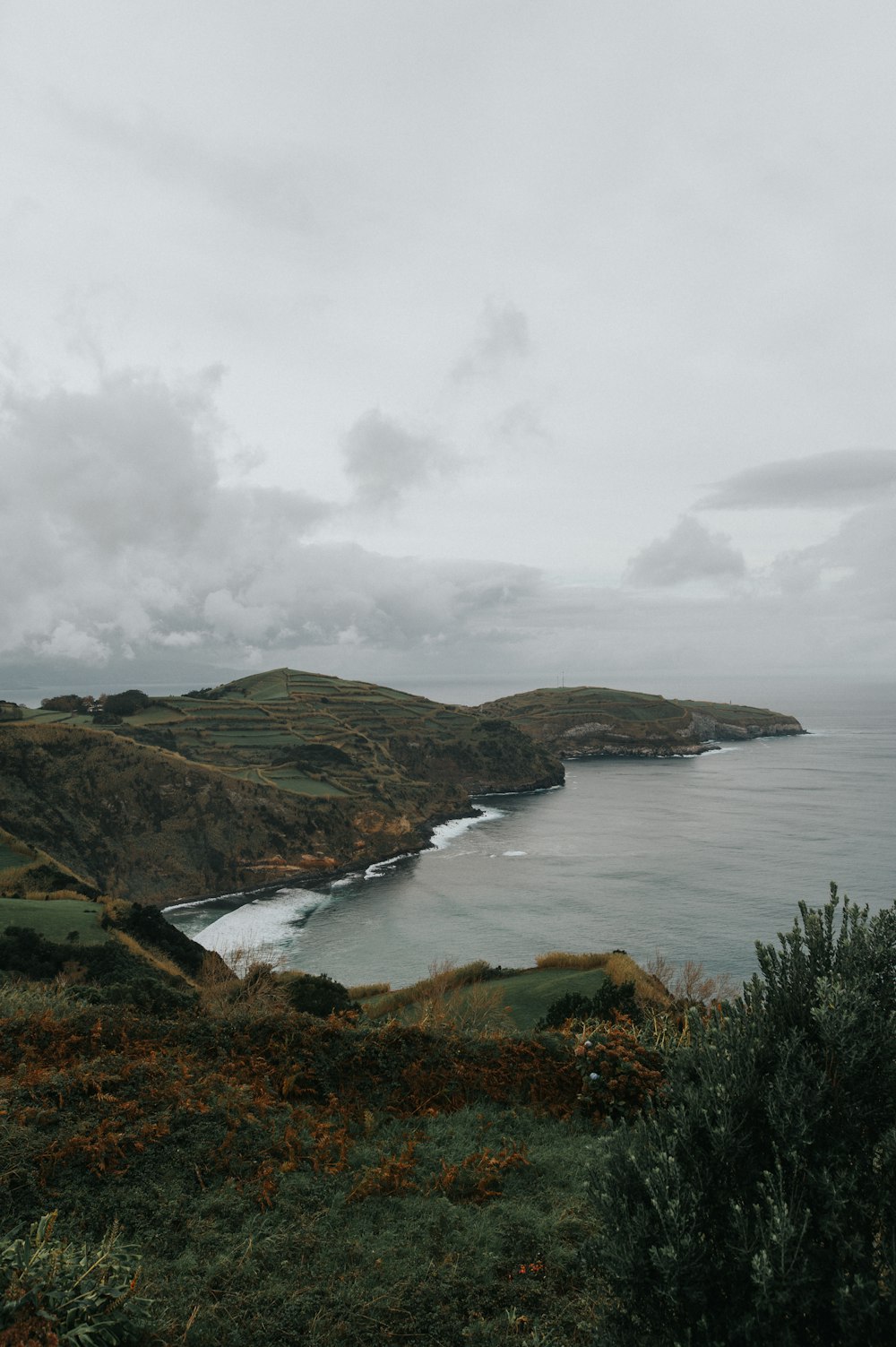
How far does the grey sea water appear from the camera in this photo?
54531mm

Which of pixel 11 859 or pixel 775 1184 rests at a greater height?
pixel 775 1184

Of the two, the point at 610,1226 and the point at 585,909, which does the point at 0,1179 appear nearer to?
the point at 610,1226

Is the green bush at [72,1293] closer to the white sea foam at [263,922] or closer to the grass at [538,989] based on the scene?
the grass at [538,989]

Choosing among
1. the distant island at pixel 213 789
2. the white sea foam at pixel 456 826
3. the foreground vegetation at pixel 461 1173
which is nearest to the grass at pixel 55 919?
the distant island at pixel 213 789

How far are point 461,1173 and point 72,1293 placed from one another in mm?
4981

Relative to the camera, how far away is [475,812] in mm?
117875

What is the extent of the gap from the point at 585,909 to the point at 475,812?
2210 inches

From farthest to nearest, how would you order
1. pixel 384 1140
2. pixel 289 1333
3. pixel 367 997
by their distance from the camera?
1. pixel 367 997
2. pixel 384 1140
3. pixel 289 1333

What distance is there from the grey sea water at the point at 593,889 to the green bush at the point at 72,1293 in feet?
149

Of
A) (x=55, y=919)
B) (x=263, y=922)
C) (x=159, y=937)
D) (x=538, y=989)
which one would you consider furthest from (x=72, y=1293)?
(x=263, y=922)

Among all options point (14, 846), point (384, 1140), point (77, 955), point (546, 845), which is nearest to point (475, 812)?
point (546, 845)

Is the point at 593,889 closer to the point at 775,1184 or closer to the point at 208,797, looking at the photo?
the point at 208,797

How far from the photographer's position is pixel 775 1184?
15.3ft

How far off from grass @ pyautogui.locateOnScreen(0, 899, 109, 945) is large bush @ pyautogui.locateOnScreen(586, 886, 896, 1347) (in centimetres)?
3679
